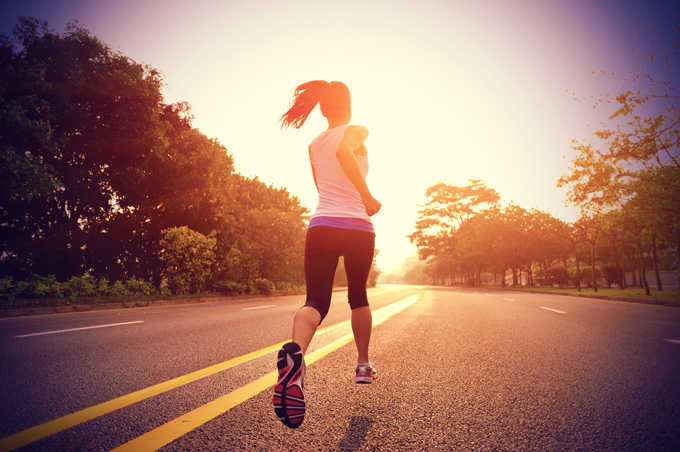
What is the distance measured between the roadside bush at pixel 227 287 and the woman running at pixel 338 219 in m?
18.1

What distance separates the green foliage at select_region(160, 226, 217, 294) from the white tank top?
1623cm

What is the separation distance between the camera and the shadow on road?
1856mm

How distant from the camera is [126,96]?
16047 millimetres

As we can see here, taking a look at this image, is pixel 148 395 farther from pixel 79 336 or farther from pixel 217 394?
pixel 79 336

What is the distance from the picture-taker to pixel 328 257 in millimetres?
2607

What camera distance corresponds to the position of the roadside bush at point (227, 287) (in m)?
19.9

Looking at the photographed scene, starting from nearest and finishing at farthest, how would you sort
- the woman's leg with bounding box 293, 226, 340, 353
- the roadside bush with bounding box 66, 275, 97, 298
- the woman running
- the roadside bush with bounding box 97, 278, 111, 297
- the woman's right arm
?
the woman's leg with bounding box 293, 226, 340, 353, the woman running, the woman's right arm, the roadside bush with bounding box 66, 275, 97, 298, the roadside bush with bounding box 97, 278, 111, 297

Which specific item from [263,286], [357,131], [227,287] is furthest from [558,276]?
[357,131]

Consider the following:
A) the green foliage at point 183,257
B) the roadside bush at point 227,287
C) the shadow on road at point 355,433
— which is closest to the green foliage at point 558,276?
the roadside bush at point 227,287

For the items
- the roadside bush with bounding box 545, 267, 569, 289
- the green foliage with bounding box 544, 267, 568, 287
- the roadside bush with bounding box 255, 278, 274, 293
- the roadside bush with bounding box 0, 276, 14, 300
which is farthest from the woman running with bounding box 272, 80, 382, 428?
the green foliage with bounding box 544, 267, 568, 287

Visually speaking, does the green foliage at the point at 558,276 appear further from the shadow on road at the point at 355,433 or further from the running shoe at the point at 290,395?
the running shoe at the point at 290,395

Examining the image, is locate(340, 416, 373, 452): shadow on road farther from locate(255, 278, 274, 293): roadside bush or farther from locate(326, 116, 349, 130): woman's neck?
locate(255, 278, 274, 293): roadside bush

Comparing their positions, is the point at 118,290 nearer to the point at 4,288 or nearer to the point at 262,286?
the point at 4,288

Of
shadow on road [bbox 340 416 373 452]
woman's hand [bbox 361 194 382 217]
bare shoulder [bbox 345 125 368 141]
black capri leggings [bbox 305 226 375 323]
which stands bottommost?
shadow on road [bbox 340 416 373 452]
